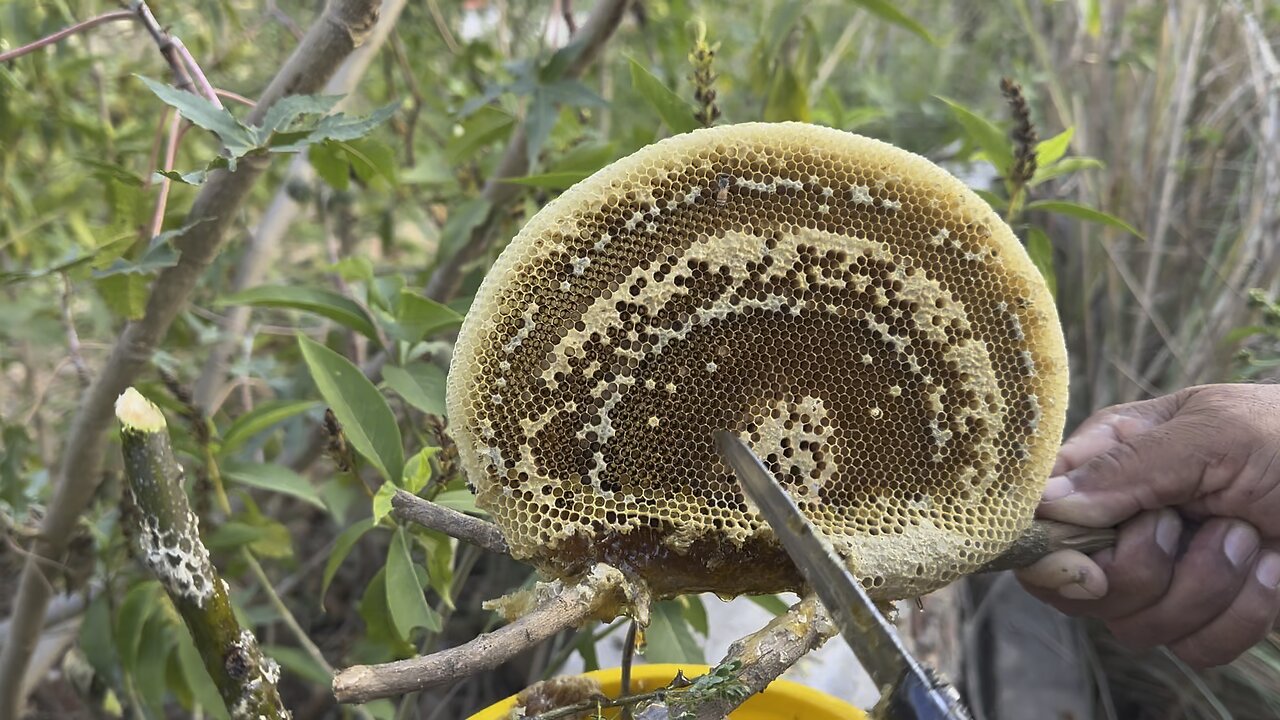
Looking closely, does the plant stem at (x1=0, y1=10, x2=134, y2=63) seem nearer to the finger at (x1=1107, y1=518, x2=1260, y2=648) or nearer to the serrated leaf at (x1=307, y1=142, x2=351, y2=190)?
the serrated leaf at (x1=307, y1=142, x2=351, y2=190)

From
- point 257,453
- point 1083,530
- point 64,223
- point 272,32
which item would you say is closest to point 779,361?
point 1083,530

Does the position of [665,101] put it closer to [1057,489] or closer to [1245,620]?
[1057,489]

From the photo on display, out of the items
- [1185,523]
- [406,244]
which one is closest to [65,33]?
[1185,523]

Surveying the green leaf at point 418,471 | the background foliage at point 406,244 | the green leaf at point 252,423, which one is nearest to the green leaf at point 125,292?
the background foliage at point 406,244

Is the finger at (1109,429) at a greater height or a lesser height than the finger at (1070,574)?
greater

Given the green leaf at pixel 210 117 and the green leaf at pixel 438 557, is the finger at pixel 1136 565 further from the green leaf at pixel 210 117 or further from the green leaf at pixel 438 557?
the green leaf at pixel 210 117

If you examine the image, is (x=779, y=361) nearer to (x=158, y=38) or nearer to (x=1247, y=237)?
(x=158, y=38)

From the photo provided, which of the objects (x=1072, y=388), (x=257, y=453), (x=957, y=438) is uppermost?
(x=957, y=438)
